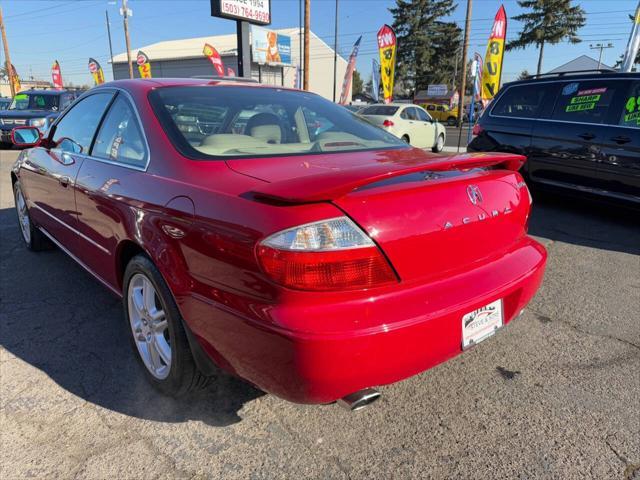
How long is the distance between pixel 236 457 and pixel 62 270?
2.84m

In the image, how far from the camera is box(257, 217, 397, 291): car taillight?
5.12 feet

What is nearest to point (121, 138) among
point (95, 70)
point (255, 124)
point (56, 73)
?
point (255, 124)

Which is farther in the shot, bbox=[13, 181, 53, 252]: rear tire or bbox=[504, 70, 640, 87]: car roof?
bbox=[504, 70, 640, 87]: car roof

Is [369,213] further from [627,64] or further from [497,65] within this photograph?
[497,65]

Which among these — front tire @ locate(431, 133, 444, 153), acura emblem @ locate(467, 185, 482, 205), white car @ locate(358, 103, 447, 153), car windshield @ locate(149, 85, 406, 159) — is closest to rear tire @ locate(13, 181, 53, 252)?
car windshield @ locate(149, 85, 406, 159)

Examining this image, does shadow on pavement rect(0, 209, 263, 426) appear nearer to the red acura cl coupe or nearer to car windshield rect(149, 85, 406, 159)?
the red acura cl coupe

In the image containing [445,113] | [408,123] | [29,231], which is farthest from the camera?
[445,113]

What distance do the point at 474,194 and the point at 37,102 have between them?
53.5ft

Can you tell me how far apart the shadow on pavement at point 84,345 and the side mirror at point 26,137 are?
106 cm

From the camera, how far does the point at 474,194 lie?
6.51 ft

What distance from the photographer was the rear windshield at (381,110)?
13797mm

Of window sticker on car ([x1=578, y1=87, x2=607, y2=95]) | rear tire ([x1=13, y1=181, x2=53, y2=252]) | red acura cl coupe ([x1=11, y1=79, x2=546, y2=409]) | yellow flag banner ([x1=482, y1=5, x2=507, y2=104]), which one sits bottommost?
rear tire ([x1=13, y1=181, x2=53, y2=252])

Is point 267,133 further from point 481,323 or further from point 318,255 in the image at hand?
point 481,323

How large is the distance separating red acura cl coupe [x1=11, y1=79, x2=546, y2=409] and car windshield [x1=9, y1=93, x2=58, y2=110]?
46.2 ft
